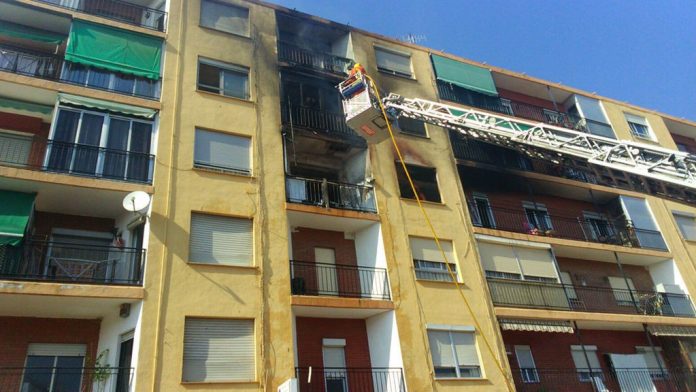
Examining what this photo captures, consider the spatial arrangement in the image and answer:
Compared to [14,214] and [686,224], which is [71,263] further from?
[686,224]

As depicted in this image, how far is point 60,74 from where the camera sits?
1412 cm

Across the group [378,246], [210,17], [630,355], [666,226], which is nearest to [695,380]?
[630,355]

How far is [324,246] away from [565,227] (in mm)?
11836

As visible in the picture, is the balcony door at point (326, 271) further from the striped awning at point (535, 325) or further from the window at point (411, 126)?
the window at point (411, 126)

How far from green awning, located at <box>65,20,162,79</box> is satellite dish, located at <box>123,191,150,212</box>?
4632 mm

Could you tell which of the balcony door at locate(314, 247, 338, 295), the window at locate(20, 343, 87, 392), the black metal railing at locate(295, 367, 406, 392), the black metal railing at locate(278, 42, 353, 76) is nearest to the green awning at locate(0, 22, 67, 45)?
the black metal railing at locate(278, 42, 353, 76)

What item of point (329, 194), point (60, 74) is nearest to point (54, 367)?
point (60, 74)

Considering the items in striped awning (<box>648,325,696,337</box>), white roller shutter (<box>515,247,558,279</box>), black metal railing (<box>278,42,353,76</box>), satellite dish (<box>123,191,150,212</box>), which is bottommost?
striped awning (<box>648,325,696,337</box>)

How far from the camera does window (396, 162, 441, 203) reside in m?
17.9

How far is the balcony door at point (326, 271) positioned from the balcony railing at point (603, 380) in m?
6.91

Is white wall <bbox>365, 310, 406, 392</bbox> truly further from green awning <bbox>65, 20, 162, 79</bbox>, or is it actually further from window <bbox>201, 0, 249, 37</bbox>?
window <bbox>201, 0, 249, 37</bbox>

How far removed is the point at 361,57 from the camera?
1962cm

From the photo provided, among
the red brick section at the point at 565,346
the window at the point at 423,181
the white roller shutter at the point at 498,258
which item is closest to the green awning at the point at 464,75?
the window at the point at 423,181

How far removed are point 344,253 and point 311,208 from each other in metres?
2.19
